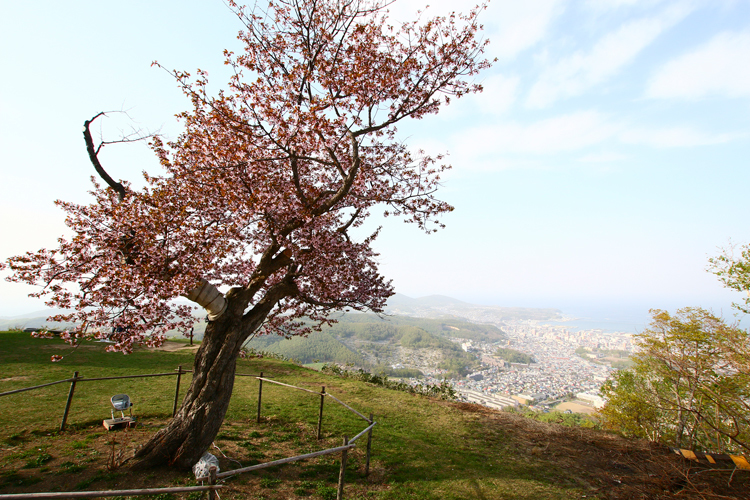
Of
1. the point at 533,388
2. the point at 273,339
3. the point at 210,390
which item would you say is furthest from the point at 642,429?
the point at 273,339

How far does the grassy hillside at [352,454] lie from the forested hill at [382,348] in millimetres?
30541

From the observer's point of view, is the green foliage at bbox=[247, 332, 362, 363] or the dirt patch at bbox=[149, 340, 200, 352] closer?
the dirt patch at bbox=[149, 340, 200, 352]

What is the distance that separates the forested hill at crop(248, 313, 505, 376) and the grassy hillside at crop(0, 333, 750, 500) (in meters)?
30.5

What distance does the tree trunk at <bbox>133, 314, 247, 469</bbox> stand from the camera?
6.17 metres

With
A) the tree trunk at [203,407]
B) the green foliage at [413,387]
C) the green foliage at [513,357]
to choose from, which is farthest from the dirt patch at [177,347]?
the green foliage at [513,357]

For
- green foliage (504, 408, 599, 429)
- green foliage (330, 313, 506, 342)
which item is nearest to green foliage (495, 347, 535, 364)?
green foliage (330, 313, 506, 342)

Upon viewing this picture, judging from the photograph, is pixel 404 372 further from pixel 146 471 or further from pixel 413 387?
pixel 146 471

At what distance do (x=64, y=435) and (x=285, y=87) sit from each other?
972cm

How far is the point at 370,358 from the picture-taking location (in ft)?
226

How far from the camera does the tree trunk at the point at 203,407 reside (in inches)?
243

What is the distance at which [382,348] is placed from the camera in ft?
267

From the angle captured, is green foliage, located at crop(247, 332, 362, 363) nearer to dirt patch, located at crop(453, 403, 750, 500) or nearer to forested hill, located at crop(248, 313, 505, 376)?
forested hill, located at crop(248, 313, 505, 376)

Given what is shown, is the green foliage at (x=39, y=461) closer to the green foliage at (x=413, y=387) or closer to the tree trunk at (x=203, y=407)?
the tree trunk at (x=203, y=407)

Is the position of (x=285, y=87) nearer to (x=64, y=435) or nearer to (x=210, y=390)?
(x=210, y=390)
